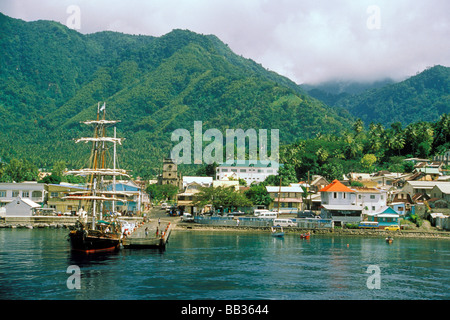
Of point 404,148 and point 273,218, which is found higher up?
point 404,148

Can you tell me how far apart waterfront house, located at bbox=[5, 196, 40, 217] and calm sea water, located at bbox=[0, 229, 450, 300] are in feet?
67.1

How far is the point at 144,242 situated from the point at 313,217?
43.9 meters

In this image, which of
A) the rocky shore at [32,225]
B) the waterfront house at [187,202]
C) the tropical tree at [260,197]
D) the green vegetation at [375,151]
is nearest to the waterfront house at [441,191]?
the tropical tree at [260,197]

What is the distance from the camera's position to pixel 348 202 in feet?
304

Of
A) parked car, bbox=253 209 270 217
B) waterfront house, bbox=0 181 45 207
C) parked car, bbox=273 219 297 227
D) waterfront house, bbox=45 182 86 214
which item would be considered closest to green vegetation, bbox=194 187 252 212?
parked car, bbox=253 209 270 217

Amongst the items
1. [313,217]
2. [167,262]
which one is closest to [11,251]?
[167,262]

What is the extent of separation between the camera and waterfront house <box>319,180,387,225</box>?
91.6m

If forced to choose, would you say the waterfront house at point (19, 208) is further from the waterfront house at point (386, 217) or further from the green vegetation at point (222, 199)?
the waterfront house at point (386, 217)

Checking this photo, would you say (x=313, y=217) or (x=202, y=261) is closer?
(x=202, y=261)

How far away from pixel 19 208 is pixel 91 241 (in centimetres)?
4102
